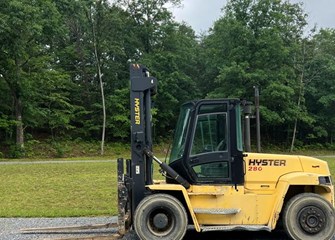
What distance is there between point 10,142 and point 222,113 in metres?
25.1

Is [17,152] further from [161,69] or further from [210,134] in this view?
[210,134]

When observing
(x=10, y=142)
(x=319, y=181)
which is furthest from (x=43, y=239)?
(x=10, y=142)

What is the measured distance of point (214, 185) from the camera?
582 centimetres

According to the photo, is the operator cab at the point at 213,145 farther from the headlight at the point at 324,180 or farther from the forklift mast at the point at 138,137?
the headlight at the point at 324,180

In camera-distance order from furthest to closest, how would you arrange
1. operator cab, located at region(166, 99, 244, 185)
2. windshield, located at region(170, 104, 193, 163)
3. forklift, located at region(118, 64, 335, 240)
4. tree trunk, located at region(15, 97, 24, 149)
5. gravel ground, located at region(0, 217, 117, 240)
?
tree trunk, located at region(15, 97, 24, 149) → gravel ground, located at region(0, 217, 117, 240) → windshield, located at region(170, 104, 193, 163) → operator cab, located at region(166, 99, 244, 185) → forklift, located at region(118, 64, 335, 240)

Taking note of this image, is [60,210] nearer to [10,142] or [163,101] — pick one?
[10,142]

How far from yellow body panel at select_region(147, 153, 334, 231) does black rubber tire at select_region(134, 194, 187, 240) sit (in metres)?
0.17

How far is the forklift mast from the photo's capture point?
5.89 m

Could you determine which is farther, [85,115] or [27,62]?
[85,115]

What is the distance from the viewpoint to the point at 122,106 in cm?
3206

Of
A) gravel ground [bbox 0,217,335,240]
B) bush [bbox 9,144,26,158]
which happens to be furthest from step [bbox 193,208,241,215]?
bush [bbox 9,144,26,158]

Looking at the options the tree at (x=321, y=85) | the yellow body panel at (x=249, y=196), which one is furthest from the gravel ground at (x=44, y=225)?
the tree at (x=321, y=85)

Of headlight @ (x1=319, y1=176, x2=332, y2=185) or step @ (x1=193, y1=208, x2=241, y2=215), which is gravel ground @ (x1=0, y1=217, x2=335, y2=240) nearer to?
step @ (x1=193, y1=208, x2=241, y2=215)

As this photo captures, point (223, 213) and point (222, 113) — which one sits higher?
point (222, 113)
